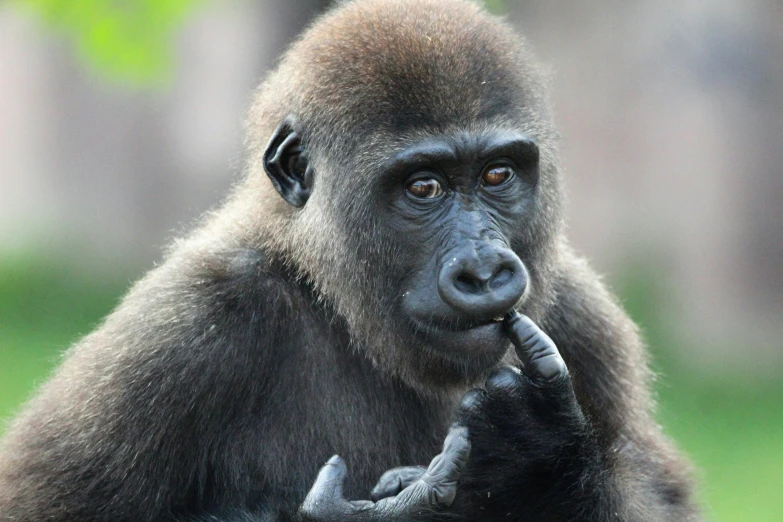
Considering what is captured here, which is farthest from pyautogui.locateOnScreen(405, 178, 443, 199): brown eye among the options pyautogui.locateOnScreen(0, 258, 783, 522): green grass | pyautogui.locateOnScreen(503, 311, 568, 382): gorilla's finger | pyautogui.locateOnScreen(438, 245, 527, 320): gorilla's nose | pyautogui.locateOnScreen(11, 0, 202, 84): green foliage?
pyautogui.locateOnScreen(0, 258, 783, 522): green grass

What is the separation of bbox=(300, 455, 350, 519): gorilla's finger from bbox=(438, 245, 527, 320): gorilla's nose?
846 mm

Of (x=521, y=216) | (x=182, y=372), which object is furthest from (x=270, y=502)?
(x=521, y=216)

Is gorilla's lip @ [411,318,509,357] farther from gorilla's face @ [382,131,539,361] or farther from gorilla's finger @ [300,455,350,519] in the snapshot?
gorilla's finger @ [300,455,350,519]

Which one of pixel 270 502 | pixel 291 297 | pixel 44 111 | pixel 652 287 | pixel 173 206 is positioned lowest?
pixel 270 502

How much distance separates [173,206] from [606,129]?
17.3ft

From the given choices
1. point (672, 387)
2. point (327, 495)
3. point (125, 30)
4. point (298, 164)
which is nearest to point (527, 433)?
point (327, 495)

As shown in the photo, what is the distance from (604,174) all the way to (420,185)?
8086mm

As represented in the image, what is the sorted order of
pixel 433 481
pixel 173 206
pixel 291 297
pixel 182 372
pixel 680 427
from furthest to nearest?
pixel 173 206, pixel 680 427, pixel 291 297, pixel 182 372, pixel 433 481

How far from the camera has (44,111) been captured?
46.0 ft

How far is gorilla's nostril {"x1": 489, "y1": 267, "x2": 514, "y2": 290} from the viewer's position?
439cm

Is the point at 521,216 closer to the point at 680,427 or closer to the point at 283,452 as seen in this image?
the point at 283,452

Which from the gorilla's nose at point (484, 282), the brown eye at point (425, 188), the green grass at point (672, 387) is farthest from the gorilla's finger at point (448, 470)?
the green grass at point (672, 387)

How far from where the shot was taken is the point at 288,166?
512cm

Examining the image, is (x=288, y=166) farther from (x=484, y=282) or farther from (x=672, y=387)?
(x=672, y=387)
